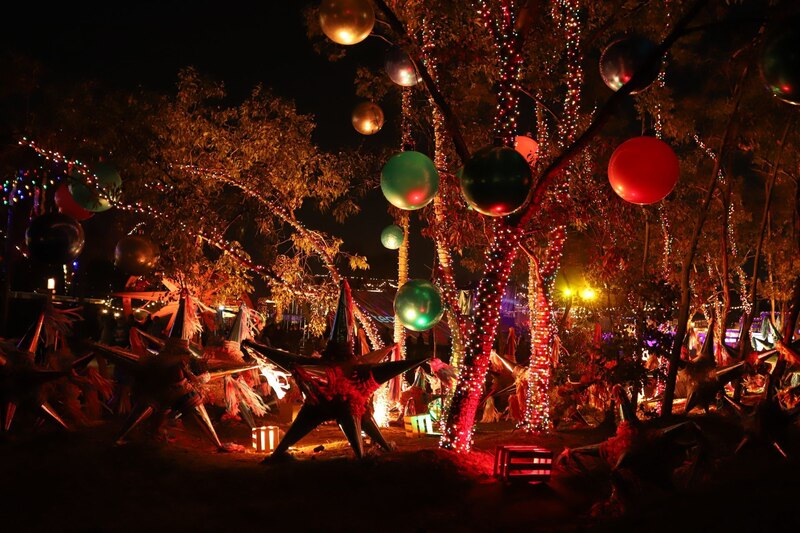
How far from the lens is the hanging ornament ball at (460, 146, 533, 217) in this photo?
6609 mm

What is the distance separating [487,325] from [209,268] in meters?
6.24

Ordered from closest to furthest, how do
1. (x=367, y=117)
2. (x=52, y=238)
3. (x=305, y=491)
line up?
(x=305, y=491)
(x=52, y=238)
(x=367, y=117)

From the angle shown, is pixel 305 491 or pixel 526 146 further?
pixel 526 146

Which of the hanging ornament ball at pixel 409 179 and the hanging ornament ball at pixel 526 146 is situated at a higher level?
the hanging ornament ball at pixel 526 146

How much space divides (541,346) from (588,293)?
897 centimetres

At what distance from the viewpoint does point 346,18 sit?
23.7 feet

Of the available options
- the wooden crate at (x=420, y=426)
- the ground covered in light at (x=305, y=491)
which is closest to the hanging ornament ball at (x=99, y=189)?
the ground covered in light at (x=305, y=491)

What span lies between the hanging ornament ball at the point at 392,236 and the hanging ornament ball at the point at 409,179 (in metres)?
4.54

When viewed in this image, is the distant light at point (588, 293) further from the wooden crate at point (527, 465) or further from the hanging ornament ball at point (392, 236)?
the wooden crate at point (527, 465)

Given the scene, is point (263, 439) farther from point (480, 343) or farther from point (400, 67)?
point (400, 67)

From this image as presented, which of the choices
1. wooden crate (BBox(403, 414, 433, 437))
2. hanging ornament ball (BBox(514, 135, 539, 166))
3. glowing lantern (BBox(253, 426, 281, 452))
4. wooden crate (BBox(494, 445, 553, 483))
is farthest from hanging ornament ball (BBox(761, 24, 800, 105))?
wooden crate (BBox(403, 414, 433, 437))

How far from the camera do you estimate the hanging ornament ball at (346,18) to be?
7.22m

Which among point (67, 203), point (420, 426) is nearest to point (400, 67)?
point (420, 426)

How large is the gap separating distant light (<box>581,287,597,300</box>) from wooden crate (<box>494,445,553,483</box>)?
11.1 metres
